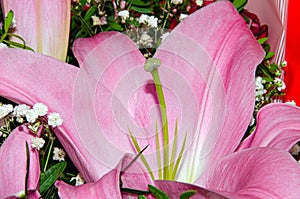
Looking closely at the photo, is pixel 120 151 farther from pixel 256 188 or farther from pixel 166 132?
pixel 256 188

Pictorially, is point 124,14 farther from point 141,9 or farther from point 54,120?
point 54,120

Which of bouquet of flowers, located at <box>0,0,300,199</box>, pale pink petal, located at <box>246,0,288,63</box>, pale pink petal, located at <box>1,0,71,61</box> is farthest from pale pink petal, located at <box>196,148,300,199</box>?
pale pink petal, located at <box>246,0,288,63</box>

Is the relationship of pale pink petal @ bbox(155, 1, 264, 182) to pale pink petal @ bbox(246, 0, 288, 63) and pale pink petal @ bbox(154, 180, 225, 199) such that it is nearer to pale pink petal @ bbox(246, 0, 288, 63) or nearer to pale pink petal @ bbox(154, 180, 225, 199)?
pale pink petal @ bbox(154, 180, 225, 199)

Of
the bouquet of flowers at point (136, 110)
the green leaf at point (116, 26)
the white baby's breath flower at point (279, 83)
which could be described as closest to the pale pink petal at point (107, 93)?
the bouquet of flowers at point (136, 110)

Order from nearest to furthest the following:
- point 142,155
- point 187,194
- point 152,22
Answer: point 187,194, point 142,155, point 152,22

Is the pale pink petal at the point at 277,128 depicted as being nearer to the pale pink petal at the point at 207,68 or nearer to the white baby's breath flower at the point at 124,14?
the pale pink petal at the point at 207,68

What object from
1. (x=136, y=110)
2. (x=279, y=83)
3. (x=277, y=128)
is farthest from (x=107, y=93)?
(x=279, y=83)

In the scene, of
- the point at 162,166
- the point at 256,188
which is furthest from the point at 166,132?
the point at 256,188
